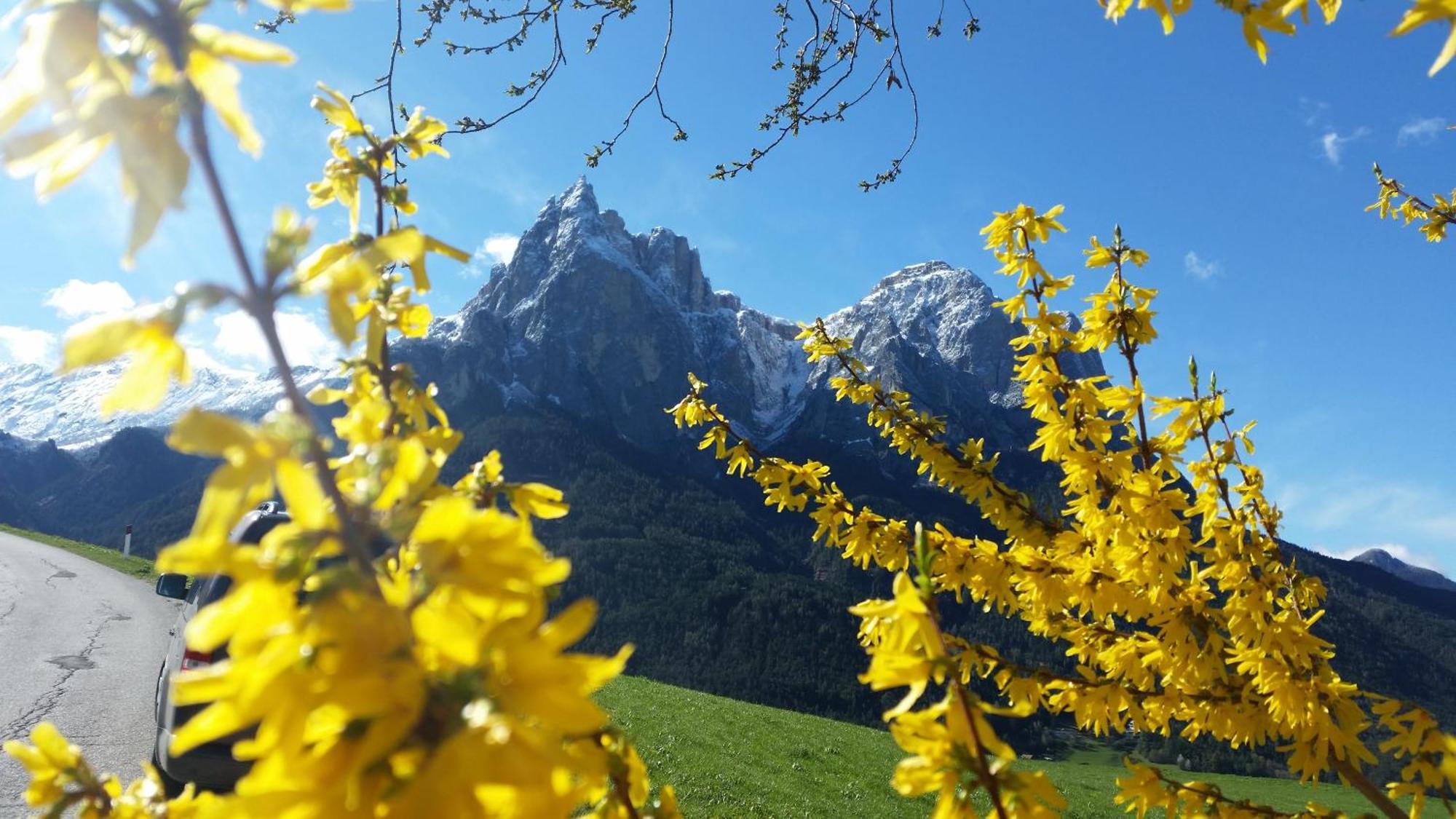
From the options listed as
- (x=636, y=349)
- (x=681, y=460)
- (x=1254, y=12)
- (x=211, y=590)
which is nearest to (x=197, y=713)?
(x=211, y=590)

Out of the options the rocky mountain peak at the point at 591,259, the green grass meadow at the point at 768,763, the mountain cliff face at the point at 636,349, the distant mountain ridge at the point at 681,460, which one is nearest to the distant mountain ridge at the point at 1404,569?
the distant mountain ridge at the point at 681,460

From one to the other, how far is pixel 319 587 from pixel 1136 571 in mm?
3096

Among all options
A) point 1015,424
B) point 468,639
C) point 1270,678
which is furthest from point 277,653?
point 1015,424

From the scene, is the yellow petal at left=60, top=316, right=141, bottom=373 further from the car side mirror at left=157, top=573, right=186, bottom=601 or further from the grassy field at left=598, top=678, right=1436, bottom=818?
the grassy field at left=598, top=678, right=1436, bottom=818

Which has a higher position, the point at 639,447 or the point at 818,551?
the point at 639,447

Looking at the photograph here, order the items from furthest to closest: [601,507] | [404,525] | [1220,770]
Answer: [601,507] < [1220,770] < [404,525]

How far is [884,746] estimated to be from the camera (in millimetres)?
A: 15617

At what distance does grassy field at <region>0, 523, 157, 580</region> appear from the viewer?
2127cm

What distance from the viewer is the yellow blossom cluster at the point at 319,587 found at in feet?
1.96

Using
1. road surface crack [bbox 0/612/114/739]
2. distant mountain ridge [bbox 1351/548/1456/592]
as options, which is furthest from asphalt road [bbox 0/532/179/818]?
distant mountain ridge [bbox 1351/548/1456/592]

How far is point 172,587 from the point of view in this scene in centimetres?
602

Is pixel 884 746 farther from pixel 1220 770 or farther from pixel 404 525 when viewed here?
pixel 1220 770

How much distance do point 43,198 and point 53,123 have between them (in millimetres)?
75

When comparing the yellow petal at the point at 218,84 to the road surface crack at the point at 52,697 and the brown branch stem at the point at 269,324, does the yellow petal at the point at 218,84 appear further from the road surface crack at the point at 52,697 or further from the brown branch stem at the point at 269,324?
the road surface crack at the point at 52,697
